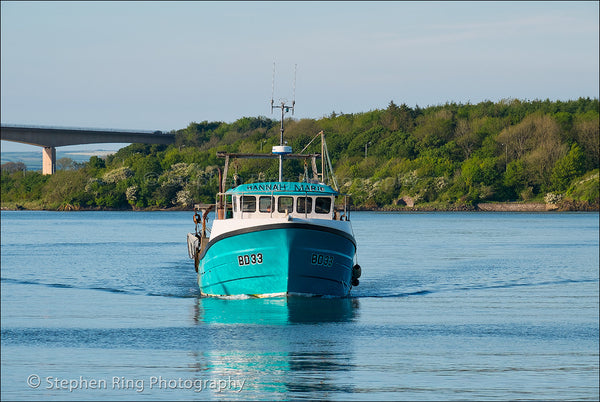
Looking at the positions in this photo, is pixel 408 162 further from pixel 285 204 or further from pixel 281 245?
pixel 281 245

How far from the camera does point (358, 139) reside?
573 ft

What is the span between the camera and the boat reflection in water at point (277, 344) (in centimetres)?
2041

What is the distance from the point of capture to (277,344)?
25531 millimetres

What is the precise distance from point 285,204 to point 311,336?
788cm

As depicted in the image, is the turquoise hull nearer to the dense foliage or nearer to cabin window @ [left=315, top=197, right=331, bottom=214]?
cabin window @ [left=315, top=197, right=331, bottom=214]

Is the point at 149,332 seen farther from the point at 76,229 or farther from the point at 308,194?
the point at 76,229

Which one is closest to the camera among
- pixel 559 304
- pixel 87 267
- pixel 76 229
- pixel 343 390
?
pixel 343 390

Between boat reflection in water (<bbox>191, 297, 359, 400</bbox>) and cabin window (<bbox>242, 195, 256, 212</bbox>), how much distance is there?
11.5 ft

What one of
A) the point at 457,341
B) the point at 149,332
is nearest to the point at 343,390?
the point at 457,341

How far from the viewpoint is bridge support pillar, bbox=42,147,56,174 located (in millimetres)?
160825

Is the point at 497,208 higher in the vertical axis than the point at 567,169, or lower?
lower

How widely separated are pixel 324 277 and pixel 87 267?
77.6ft

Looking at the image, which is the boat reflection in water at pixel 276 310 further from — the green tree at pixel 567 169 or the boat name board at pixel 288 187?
the green tree at pixel 567 169

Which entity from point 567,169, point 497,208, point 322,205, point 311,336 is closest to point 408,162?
point 497,208
